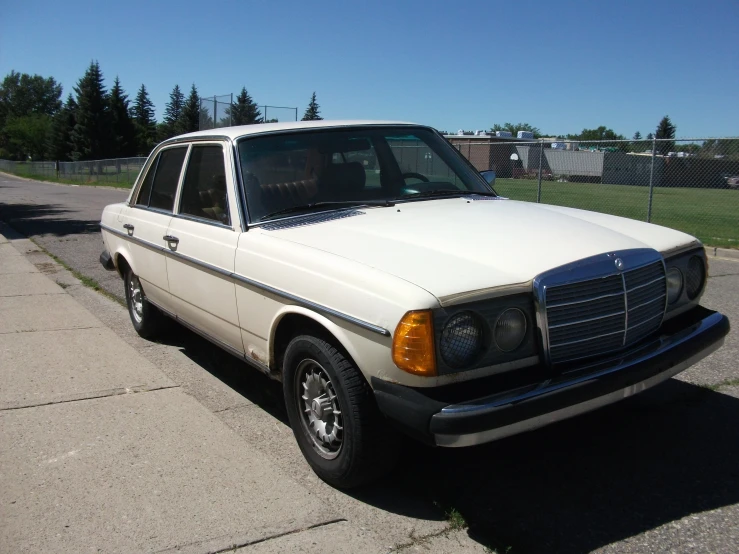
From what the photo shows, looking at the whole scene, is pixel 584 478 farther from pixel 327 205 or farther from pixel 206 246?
pixel 206 246

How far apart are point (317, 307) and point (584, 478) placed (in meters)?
1.60

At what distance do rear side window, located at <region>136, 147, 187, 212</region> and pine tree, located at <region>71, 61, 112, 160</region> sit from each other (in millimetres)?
70047

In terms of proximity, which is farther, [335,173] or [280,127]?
[280,127]

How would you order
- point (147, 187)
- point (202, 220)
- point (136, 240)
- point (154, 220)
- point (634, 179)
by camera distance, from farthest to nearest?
point (634, 179)
point (147, 187)
point (136, 240)
point (154, 220)
point (202, 220)

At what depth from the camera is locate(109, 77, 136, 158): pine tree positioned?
239 ft

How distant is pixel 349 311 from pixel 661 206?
752 inches

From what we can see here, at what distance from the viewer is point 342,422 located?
3.18m

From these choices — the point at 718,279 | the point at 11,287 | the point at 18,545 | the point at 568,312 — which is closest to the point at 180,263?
the point at 18,545

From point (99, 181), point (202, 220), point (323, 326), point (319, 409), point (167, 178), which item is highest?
point (167, 178)

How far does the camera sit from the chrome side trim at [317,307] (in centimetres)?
286

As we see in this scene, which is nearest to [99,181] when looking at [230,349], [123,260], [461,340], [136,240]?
[123,260]

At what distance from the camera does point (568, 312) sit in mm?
2971

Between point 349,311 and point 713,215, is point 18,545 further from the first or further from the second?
point 713,215

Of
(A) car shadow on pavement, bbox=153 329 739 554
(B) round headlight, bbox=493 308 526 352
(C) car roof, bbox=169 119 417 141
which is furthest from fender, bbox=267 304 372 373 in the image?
(C) car roof, bbox=169 119 417 141
